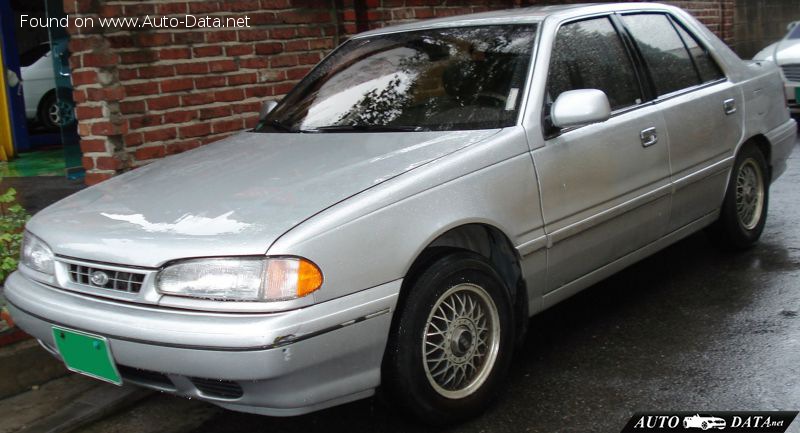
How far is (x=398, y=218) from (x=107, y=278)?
1.03 meters

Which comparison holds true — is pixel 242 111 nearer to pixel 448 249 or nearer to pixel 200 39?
pixel 200 39

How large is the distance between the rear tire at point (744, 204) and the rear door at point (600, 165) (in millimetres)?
890

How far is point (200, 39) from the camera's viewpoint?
20.7ft

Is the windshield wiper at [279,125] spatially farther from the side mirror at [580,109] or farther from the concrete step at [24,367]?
the concrete step at [24,367]

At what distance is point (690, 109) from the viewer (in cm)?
477

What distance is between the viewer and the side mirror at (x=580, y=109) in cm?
372

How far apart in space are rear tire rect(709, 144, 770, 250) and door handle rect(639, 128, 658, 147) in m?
0.96

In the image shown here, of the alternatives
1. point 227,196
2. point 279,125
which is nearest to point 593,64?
point 279,125

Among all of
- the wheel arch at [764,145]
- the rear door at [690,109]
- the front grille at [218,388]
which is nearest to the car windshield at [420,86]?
the rear door at [690,109]

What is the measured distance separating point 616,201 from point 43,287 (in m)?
2.48

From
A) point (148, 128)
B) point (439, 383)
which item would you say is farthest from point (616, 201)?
point (148, 128)

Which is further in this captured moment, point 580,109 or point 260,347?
point 580,109

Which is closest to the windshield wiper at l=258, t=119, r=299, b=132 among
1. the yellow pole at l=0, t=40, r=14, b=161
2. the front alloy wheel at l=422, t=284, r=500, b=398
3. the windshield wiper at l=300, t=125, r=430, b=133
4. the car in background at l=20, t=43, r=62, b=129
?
the windshield wiper at l=300, t=125, r=430, b=133

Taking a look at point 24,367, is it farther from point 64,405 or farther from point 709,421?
point 709,421
